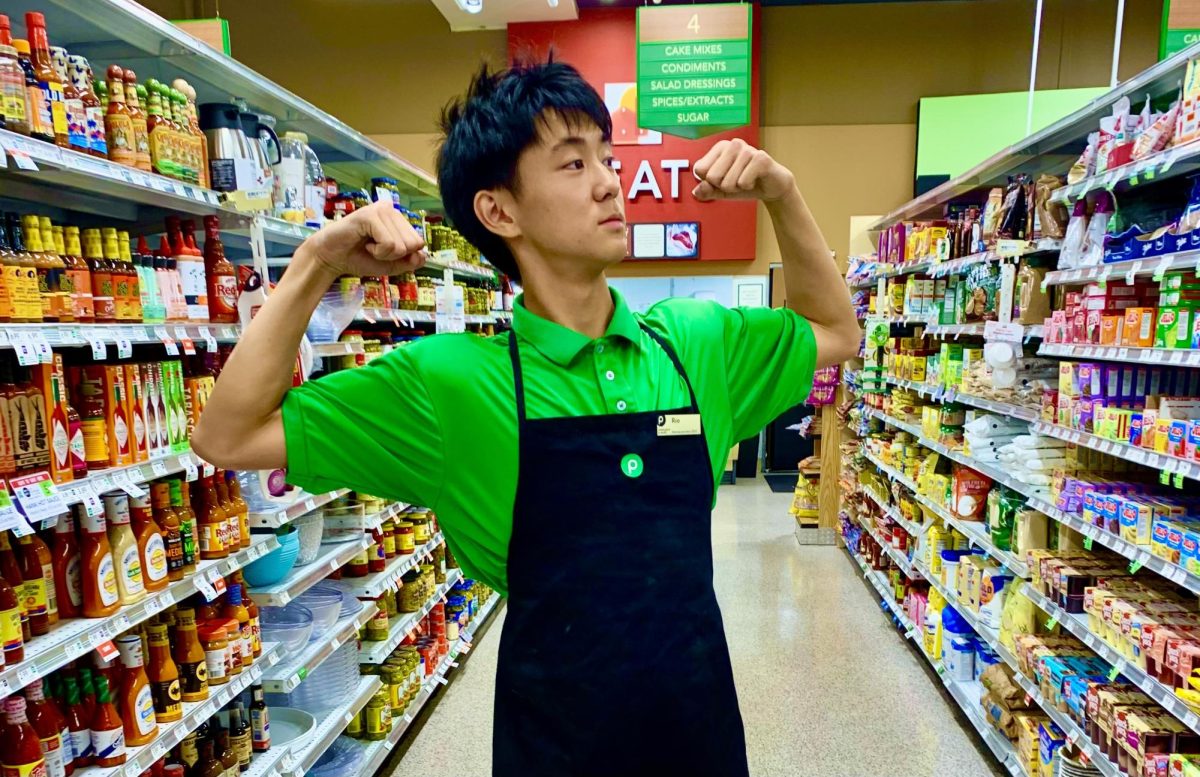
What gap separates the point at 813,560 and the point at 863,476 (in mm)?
796

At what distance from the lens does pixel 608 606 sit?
1096mm

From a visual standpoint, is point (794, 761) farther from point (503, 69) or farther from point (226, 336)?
point (503, 69)

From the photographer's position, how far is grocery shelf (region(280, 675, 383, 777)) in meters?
2.43

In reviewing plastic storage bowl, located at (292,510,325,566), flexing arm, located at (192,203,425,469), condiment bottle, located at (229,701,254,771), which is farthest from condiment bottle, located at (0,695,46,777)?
plastic storage bowl, located at (292,510,325,566)

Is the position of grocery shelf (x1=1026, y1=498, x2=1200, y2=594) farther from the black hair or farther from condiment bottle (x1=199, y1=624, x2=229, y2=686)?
condiment bottle (x1=199, y1=624, x2=229, y2=686)

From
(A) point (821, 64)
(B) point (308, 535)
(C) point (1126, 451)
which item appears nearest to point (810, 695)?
(C) point (1126, 451)

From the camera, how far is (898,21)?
26.8 ft

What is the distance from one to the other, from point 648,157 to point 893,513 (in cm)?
522

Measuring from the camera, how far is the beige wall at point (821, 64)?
26.3 ft

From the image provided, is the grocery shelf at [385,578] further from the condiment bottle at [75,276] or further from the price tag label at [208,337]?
the condiment bottle at [75,276]

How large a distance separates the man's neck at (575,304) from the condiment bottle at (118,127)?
4.07ft

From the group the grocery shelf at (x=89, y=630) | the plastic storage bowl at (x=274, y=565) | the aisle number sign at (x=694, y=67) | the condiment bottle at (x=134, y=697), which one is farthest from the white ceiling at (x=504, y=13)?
the condiment bottle at (x=134, y=697)

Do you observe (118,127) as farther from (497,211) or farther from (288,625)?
(288,625)

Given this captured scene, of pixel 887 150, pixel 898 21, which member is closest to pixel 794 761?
pixel 887 150
